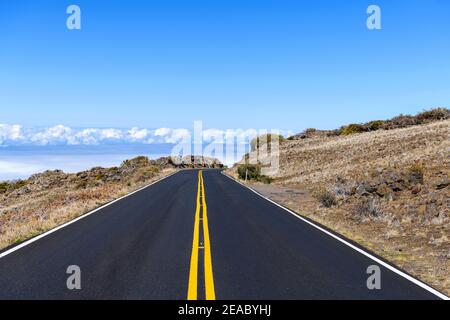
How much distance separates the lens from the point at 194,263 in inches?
325

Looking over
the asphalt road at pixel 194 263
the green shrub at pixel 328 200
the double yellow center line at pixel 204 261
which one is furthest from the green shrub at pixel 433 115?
the double yellow center line at pixel 204 261

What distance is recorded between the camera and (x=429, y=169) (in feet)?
72.7

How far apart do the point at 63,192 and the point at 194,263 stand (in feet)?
119

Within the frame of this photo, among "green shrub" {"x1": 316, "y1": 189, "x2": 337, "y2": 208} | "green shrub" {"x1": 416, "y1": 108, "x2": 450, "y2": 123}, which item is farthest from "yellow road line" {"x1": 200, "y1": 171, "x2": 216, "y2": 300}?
"green shrub" {"x1": 416, "y1": 108, "x2": 450, "y2": 123}

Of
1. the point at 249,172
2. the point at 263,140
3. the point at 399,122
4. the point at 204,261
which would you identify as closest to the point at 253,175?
the point at 249,172

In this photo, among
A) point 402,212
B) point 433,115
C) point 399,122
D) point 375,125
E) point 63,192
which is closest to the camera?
point 402,212

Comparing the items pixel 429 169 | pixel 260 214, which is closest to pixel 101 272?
Answer: pixel 260 214

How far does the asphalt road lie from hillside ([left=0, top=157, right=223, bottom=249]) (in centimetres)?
198

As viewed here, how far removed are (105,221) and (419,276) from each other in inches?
376

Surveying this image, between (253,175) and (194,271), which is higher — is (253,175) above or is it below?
above

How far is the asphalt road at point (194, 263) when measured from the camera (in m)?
6.58

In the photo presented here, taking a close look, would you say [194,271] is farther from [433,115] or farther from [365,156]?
[433,115]

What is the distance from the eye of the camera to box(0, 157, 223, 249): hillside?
14.6 meters

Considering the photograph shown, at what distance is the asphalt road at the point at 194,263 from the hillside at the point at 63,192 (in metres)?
1.98
